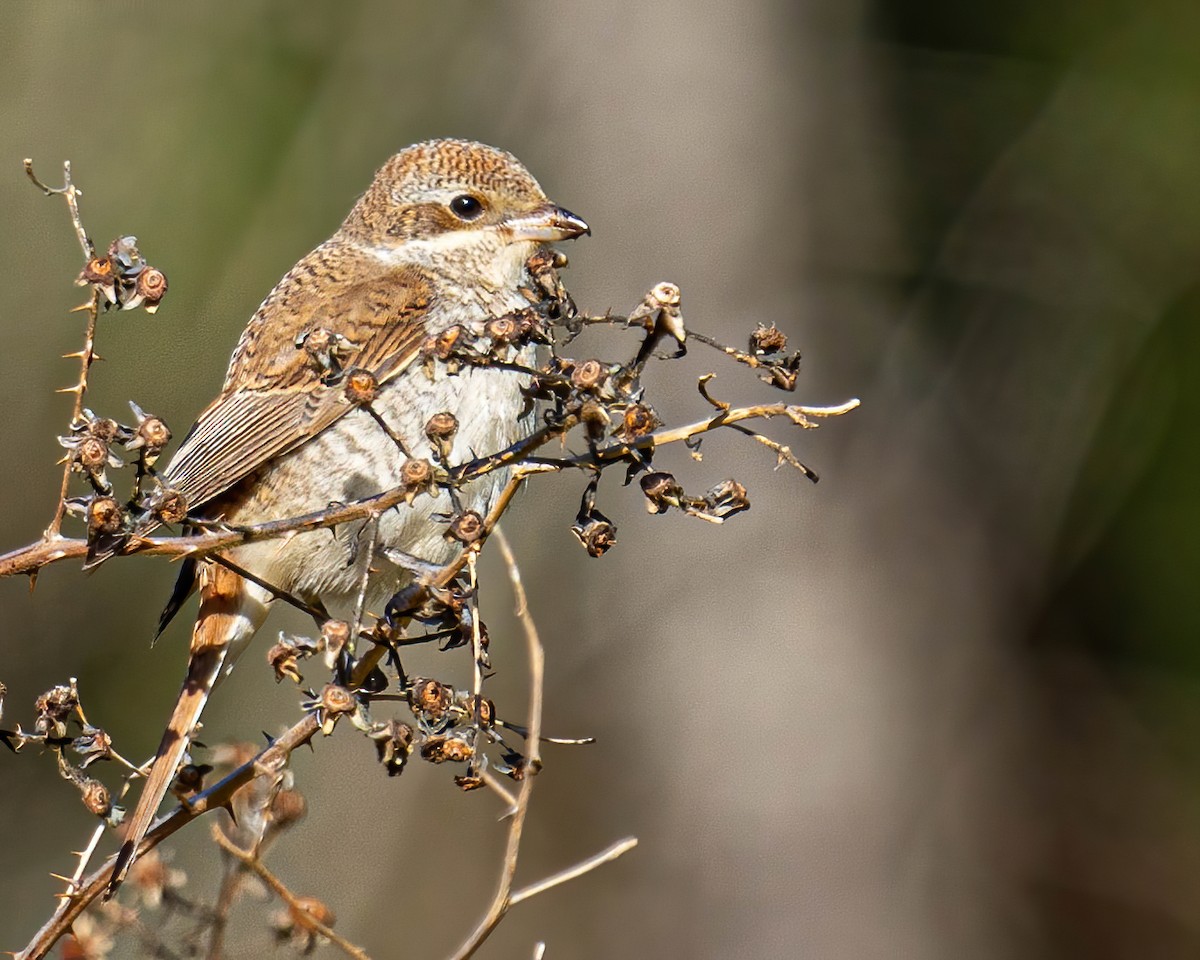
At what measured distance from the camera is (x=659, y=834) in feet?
23.8

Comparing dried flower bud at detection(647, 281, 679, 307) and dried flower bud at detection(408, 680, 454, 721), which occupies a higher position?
dried flower bud at detection(647, 281, 679, 307)

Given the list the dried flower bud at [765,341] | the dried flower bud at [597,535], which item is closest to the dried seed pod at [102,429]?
the dried flower bud at [597,535]

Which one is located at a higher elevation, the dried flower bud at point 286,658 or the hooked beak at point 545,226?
the hooked beak at point 545,226

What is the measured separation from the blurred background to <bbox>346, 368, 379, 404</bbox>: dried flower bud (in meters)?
4.47

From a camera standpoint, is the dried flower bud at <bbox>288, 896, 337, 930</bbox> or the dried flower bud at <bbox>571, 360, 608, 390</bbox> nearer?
the dried flower bud at <bbox>571, 360, 608, 390</bbox>

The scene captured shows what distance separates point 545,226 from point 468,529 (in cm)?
181

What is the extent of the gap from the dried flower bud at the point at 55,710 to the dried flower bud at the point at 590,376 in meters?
0.85

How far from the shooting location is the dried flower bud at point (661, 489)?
2066 mm

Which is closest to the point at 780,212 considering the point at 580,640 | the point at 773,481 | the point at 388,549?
the point at 773,481

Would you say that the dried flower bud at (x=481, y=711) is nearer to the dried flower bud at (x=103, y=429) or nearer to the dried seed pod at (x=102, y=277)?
the dried flower bud at (x=103, y=429)

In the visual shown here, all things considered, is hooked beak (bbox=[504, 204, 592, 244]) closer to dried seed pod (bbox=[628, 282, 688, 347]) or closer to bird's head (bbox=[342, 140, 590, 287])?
bird's head (bbox=[342, 140, 590, 287])

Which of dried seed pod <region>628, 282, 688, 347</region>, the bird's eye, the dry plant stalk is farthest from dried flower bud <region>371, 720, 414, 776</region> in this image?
the bird's eye

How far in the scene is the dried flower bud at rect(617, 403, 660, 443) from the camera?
6.64 feet

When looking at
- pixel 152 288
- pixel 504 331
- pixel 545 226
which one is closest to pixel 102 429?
pixel 152 288
